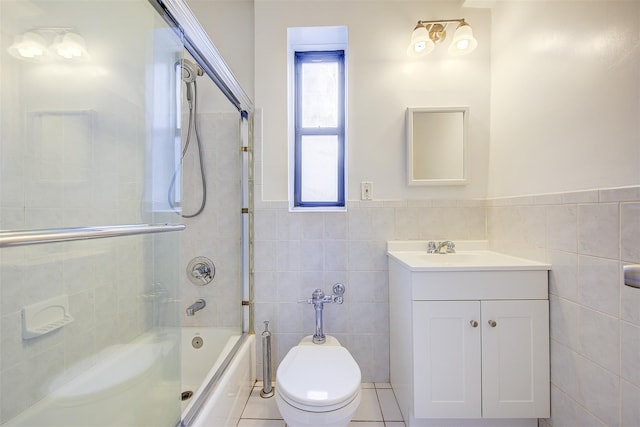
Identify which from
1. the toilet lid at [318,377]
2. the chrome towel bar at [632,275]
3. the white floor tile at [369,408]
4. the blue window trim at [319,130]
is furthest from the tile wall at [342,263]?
the chrome towel bar at [632,275]

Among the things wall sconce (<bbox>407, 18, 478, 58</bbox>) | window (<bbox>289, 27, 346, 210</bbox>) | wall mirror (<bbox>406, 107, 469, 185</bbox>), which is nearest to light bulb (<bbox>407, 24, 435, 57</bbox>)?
wall sconce (<bbox>407, 18, 478, 58</bbox>)

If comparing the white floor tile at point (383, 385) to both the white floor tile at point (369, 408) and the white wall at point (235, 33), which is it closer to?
the white floor tile at point (369, 408)

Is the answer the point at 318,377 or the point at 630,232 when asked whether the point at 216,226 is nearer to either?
the point at 318,377

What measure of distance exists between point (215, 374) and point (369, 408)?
31.3 inches

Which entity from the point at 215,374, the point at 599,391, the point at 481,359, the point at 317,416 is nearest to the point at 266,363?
the point at 215,374

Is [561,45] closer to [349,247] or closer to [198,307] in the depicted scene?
[349,247]

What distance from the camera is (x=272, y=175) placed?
1.62 m

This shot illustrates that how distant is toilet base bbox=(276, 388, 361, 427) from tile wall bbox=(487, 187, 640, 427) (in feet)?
2.85

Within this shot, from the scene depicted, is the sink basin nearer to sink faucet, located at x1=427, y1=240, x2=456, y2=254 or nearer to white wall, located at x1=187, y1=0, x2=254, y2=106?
sink faucet, located at x1=427, y1=240, x2=456, y2=254

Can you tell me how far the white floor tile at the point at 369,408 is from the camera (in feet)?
4.33

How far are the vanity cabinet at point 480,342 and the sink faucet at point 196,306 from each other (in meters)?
1.19

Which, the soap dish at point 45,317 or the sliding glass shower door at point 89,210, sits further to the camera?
the soap dish at point 45,317

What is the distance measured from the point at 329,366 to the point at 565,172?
4.22 ft

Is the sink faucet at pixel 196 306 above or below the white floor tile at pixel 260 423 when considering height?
above
